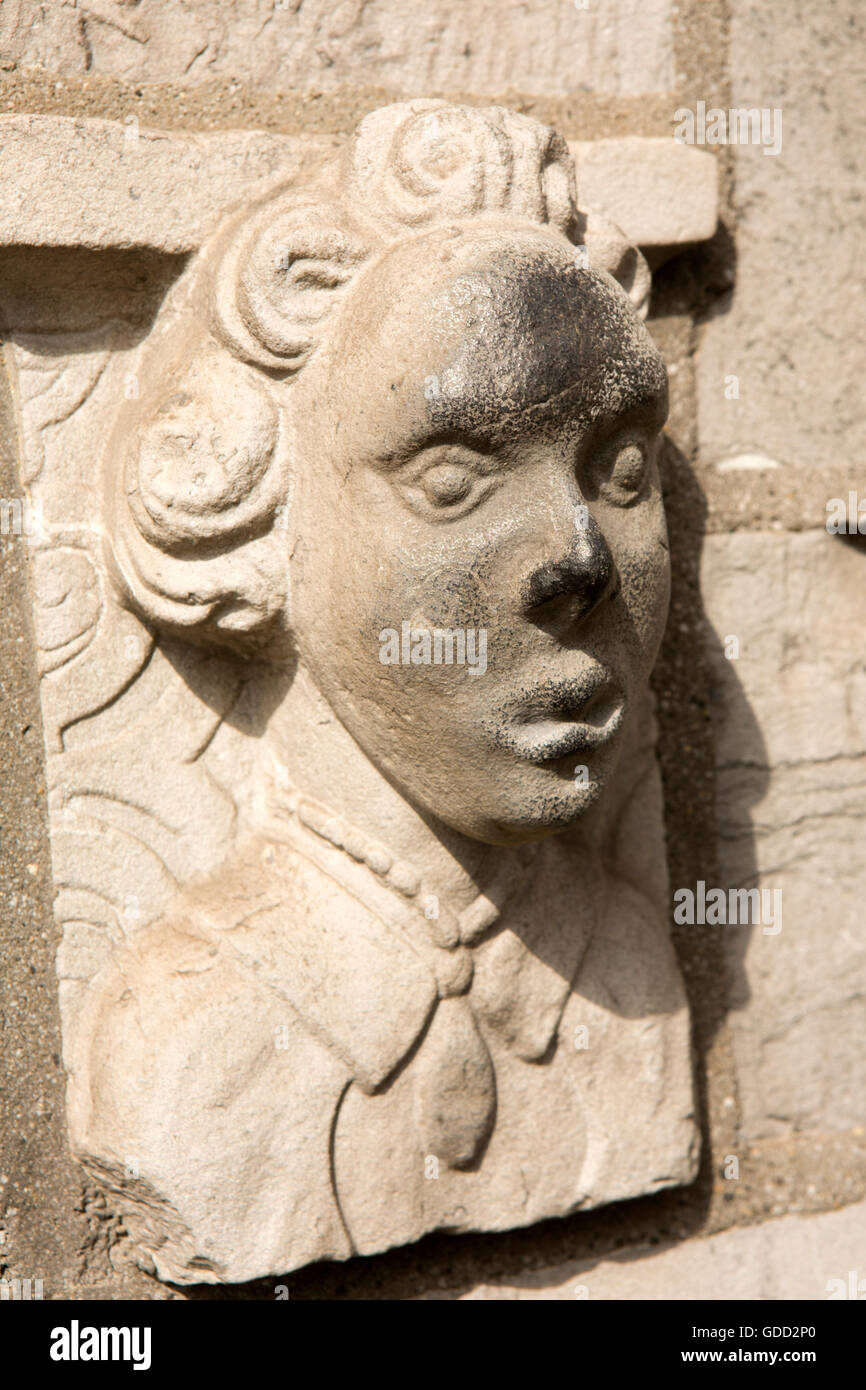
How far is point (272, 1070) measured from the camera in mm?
1458

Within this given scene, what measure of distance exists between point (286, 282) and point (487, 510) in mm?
314

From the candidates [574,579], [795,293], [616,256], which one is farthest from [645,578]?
[795,293]

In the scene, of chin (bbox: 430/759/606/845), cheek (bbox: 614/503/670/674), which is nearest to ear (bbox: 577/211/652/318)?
cheek (bbox: 614/503/670/674)

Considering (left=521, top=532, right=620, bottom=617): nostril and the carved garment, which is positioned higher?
(left=521, top=532, right=620, bottom=617): nostril

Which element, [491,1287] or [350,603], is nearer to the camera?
[350,603]

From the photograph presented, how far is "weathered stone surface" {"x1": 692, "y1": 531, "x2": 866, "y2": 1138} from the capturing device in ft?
5.97

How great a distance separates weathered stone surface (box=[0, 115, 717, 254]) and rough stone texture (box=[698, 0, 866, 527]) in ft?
1.11

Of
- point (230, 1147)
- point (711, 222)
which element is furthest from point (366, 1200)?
point (711, 222)

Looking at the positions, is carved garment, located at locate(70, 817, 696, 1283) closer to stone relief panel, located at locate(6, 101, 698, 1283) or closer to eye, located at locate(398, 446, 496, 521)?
stone relief panel, located at locate(6, 101, 698, 1283)

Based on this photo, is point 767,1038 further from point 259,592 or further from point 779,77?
point 779,77

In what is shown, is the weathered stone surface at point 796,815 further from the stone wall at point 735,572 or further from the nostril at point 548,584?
the nostril at point 548,584

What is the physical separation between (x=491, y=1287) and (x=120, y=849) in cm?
72

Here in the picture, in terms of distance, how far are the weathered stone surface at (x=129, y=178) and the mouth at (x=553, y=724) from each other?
1.90 ft

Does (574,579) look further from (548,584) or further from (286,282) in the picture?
(286,282)
